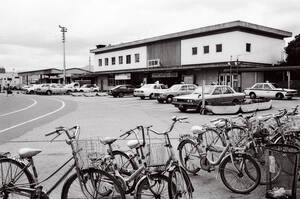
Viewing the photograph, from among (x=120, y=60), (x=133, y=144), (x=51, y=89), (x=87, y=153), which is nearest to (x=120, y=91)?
(x=51, y=89)

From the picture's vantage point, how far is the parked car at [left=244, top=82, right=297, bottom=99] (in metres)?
31.7

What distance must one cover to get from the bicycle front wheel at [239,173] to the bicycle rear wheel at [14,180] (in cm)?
287

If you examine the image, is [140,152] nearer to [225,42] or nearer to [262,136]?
[262,136]

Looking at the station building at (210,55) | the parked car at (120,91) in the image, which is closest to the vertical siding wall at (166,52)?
the station building at (210,55)

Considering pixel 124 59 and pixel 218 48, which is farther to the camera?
pixel 124 59

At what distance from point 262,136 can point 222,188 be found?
4.02 feet

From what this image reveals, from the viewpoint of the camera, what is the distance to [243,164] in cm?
553

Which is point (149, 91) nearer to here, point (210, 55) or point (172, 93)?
point (172, 93)

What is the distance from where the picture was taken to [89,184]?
→ 4352 mm

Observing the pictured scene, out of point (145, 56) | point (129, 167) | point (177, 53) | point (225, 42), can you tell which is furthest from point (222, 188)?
point (145, 56)

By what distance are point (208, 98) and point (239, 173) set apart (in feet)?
49.0

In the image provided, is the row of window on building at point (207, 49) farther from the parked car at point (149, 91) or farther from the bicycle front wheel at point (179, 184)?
the bicycle front wheel at point (179, 184)

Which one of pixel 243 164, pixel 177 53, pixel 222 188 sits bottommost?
pixel 222 188

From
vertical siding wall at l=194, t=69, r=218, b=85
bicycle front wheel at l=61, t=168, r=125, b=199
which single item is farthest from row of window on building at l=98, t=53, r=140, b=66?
bicycle front wheel at l=61, t=168, r=125, b=199
